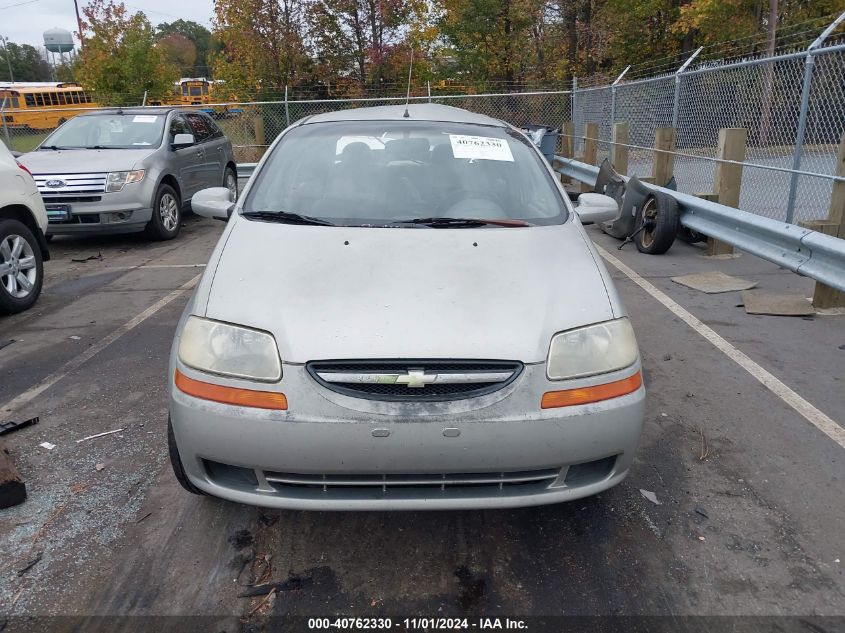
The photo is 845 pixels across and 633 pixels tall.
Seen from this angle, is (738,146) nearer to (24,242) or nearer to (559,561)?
(559,561)

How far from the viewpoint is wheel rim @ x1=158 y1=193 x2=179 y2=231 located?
883 cm

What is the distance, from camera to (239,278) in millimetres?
2639

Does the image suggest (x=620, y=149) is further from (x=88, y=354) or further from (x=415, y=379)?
(x=415, y=379)

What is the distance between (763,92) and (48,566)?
934 cm

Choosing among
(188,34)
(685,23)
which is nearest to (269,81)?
(685,23)

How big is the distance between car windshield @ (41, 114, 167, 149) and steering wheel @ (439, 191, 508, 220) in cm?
700

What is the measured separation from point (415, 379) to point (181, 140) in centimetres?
811

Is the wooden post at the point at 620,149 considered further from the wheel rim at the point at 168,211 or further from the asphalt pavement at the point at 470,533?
the asphalt pavement at the point at 470,533

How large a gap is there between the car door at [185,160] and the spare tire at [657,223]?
6248 millimetres

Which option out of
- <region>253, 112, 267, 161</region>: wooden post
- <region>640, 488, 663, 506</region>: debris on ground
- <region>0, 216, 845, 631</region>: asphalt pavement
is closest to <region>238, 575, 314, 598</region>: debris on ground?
<region>0, 216, 845, 631</region>: asphalt pavement

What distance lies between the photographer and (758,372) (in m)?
4.20

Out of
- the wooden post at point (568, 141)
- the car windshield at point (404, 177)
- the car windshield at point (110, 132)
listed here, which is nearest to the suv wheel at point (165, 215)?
the car windshield at point (110, 132)

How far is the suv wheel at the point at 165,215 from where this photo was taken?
861cm

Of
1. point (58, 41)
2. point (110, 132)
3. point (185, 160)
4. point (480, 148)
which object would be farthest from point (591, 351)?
point (58, 41)
